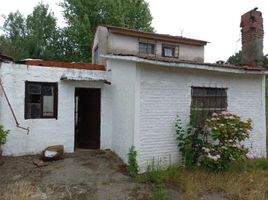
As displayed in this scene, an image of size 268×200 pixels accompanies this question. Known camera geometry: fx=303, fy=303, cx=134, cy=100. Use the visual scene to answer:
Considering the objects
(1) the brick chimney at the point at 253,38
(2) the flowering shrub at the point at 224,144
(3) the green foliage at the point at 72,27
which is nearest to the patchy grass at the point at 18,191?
(2) the flowering shrub at the point at 224,144

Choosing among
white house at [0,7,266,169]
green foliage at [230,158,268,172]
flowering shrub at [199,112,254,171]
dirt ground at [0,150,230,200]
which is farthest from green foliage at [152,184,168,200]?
green foliage at [230,158,268,172]

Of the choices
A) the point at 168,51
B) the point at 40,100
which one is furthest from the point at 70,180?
the point at 168,51

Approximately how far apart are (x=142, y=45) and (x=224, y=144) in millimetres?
9613

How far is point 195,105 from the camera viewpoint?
9.76m

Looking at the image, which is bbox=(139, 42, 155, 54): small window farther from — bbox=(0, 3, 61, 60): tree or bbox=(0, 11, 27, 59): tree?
→ bbox=(0, 11, 27, 59): tree

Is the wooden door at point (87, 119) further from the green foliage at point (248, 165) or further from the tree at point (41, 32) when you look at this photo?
the tree at point (41, 32)

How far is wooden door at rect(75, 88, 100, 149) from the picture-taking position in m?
10.9

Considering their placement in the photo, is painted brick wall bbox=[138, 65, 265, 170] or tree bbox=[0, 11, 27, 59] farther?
tree bbox=[0, 11, 27, 59]

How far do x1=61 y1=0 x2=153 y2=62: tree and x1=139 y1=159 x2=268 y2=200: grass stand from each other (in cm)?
1930

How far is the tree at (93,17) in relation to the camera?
26.0 metres

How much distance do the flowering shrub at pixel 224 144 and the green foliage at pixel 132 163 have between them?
6.49ft

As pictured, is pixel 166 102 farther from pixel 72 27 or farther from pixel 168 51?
pixel 72 27

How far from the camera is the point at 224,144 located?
8562 mm

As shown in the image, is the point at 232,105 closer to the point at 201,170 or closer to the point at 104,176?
the point at 201,170
